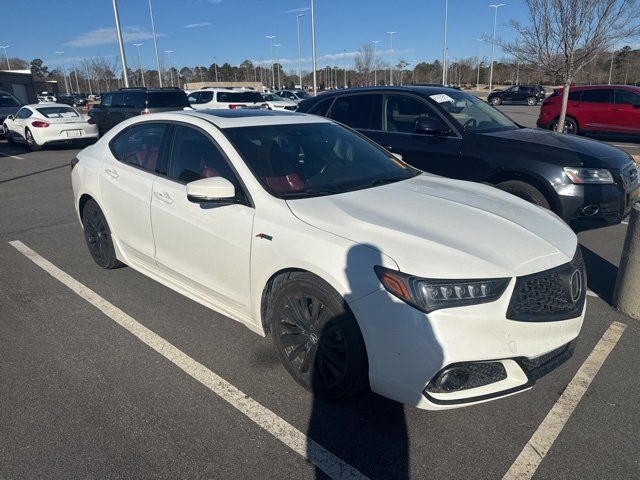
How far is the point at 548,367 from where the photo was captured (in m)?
2.69

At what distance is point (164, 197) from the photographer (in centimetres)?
382

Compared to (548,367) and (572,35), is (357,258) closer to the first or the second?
(548,367)

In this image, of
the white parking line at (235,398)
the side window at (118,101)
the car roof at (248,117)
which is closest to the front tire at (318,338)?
the white parking line at (235,398)

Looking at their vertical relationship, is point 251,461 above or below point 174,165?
below

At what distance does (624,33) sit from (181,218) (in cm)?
1136

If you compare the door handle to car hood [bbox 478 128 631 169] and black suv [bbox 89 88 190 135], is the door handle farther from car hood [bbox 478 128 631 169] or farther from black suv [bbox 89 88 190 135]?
black suv [bbox 89 88 190 135]

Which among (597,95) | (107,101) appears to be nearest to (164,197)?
(107,101)

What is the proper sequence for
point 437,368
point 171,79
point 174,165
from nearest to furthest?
point 437,368, point 174,165, point 171,79

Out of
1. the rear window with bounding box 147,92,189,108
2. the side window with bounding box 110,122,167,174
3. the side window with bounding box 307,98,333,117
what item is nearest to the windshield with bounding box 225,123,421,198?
the side window with bounding box 110,122,167,174

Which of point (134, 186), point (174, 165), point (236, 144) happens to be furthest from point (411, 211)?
point (134, 186)

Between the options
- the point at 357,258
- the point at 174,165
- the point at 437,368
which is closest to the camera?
the point at 437,368

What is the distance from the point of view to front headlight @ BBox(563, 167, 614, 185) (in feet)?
16.9

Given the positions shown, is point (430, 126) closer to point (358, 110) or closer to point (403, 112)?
point (403, 112)

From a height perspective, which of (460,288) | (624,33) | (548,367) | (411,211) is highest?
(624,33)
